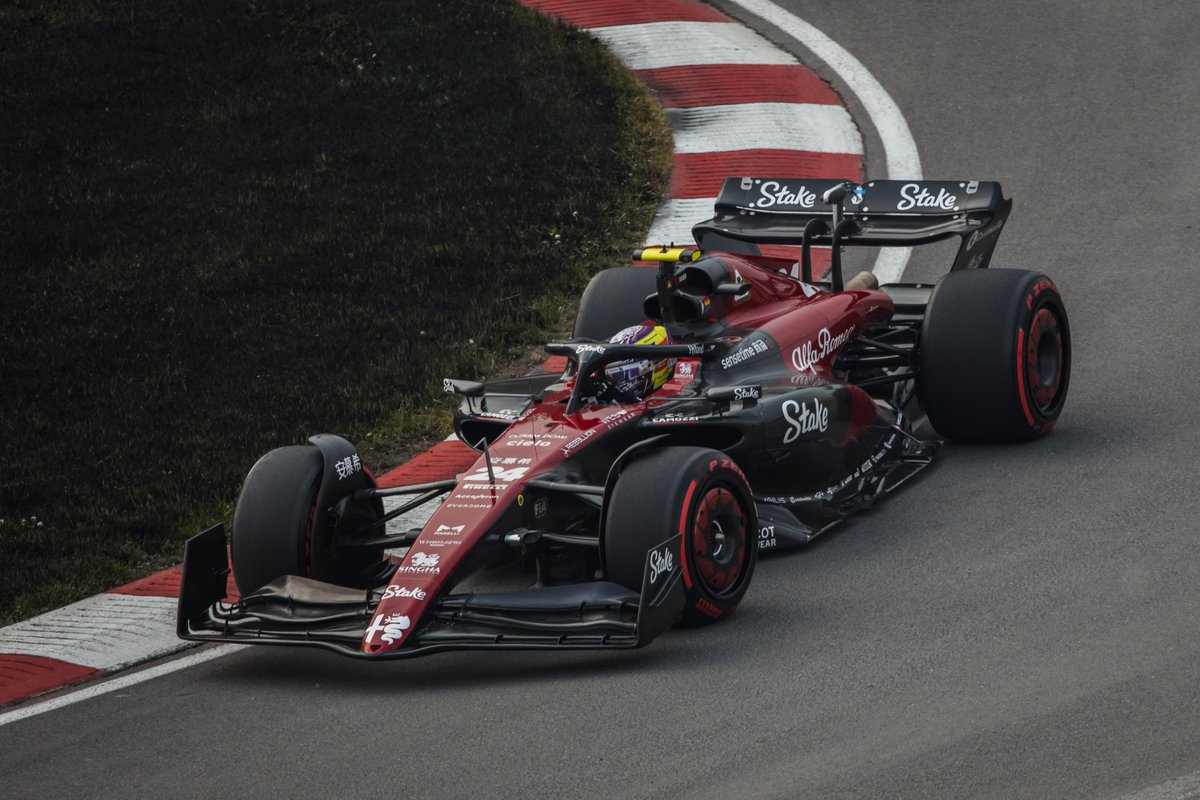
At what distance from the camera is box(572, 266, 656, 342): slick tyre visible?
27.9ft

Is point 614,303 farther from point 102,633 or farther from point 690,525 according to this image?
point 102,633

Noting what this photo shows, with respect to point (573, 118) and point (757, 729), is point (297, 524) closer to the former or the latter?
point (757, 729)

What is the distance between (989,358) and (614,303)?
202 cm

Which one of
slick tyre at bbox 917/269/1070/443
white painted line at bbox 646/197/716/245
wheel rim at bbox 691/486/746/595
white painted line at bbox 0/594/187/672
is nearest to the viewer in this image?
wheel rim at bbox 691/486/746/595

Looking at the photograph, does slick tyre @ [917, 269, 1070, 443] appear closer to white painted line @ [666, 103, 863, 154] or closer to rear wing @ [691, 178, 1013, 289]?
rear wing @ [691, 178, 1013, 289]

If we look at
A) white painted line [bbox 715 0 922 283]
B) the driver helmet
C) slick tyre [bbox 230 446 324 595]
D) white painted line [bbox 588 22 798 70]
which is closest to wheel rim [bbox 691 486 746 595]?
the driver helmet

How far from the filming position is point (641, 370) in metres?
7.21

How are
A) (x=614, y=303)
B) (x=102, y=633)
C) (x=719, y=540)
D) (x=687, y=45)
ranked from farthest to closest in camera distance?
1. (x=687, y=45)
2. (x=614, y=303)
3. (x=102, y=633)
4. (x=719, y=540)

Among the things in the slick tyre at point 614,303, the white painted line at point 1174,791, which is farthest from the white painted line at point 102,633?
the white painted line at point 1174,791

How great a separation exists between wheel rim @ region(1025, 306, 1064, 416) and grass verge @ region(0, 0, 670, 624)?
10.7 feet

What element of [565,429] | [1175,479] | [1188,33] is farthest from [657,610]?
[1188,33]

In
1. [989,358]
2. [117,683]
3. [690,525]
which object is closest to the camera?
[690,525]

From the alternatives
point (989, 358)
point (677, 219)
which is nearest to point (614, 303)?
point (989, 358)

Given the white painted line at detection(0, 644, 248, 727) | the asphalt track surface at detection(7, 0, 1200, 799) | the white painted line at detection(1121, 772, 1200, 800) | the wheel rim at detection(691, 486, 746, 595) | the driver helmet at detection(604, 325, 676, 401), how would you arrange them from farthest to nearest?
1. the driver helmet at detection(604, 325, 676, 401)
2. the white painted line at detection(0, 644, 248, 727)
3. the wheel rim at detection(691, 486, 746, 595)
4. the asphalt track surface at detection(7, 0, 1200, 799)
5. the white painted line at detection(1121, 772, 1200, 800)
